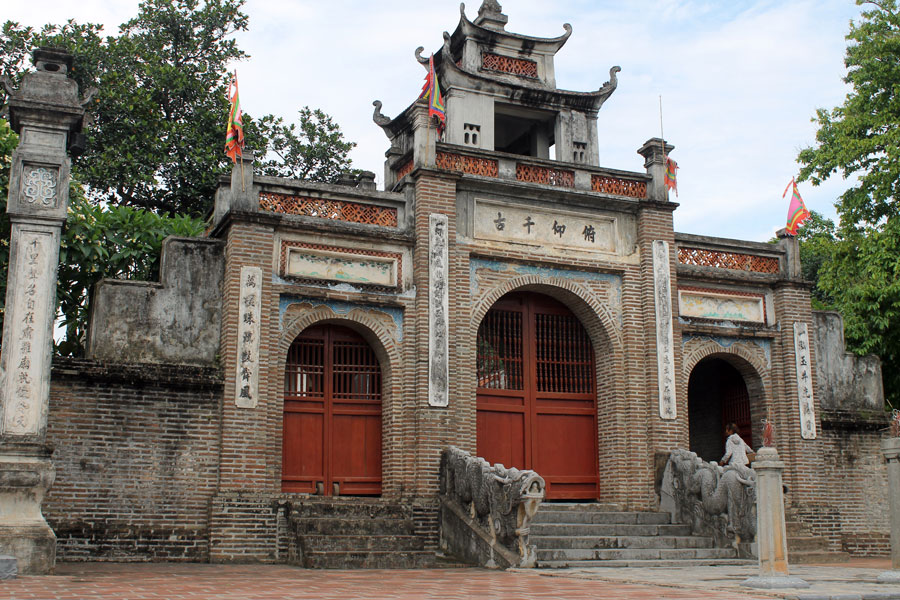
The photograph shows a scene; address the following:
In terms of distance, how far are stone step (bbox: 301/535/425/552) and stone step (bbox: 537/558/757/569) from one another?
200 cm

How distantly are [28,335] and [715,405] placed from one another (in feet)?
40.3

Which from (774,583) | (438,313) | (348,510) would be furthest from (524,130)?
(774,583)

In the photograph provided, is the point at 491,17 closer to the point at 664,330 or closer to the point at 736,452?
the point at 664,330

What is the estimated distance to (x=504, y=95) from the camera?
18203 millimetres

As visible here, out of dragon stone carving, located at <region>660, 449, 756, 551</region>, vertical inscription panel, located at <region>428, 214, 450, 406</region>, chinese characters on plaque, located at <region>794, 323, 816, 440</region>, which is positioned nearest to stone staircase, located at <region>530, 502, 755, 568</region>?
dragon stone carving, located at <region>660, 449, 756, 551</region>

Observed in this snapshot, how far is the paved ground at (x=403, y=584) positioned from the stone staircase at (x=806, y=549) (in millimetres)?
2910

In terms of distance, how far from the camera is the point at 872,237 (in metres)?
19.9

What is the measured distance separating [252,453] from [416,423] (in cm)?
A: 244

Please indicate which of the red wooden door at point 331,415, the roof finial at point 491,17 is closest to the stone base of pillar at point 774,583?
the red wooden door at point 331,415

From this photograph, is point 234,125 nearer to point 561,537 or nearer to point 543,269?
point 543,269

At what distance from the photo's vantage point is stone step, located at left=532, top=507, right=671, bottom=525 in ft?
45.8

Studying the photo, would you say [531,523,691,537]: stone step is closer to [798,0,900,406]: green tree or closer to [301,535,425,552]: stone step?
[301,535,425,552]: stone step

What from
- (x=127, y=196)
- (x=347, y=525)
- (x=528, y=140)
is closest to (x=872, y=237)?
(x=528, y=140)

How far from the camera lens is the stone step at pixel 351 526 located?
42.0ft
